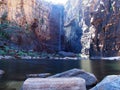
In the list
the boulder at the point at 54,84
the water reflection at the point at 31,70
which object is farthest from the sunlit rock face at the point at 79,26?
the boulder at the point at 54,84

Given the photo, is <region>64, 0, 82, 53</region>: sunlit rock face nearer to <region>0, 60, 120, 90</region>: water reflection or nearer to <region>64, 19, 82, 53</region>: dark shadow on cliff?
<region>64, 19, 82, 53</region>: dark shadow on cliff

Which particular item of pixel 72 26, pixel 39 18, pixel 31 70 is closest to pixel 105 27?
pixel 72 26

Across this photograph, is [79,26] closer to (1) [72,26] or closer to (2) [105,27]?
(1) [72,26]

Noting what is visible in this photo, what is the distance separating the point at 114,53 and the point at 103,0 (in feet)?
73.3

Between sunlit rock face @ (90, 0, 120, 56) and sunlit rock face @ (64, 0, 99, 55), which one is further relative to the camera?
sunlit rock face @ (64, 0, 99, 55)

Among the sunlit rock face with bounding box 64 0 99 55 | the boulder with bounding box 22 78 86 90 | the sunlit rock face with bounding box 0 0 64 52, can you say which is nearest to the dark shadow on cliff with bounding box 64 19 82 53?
the sunlit rock face with bounding box 64 0 99 55

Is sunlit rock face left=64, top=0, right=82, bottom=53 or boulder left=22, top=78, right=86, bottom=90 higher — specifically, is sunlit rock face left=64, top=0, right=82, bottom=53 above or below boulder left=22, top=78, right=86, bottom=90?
above

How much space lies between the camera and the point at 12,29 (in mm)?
92562

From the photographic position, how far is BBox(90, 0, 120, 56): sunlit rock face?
98438 mm

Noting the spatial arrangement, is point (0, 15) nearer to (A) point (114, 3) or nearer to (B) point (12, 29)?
(B) point (12, 29)

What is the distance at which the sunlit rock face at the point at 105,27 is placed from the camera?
98.4 meters

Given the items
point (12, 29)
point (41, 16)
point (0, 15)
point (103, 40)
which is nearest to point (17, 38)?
point (12, 29)

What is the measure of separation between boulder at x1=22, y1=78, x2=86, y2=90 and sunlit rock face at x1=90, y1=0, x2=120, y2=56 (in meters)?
90.4

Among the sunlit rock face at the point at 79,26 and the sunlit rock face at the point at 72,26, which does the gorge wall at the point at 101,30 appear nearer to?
the sunlit rock face at the point at 79,26
